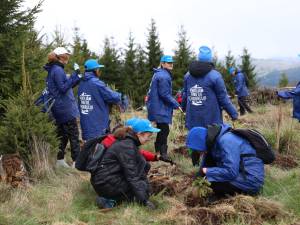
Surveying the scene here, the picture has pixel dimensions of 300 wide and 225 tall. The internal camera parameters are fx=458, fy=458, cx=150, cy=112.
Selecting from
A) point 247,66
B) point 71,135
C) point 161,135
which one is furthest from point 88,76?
point 247,66

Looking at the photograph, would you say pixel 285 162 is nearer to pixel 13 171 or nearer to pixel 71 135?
pixel 71 135

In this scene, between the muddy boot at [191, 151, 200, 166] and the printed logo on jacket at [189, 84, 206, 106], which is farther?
the muddy boot at [191, 151, 200, 166]

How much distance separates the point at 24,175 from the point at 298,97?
4.08 m

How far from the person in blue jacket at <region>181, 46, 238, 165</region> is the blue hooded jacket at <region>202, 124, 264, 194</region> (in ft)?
4.96

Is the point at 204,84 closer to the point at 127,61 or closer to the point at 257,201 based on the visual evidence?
the point at 257,201

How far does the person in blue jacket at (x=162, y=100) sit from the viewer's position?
24.7ft

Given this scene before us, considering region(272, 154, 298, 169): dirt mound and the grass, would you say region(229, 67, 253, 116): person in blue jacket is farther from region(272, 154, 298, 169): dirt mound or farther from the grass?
the grass

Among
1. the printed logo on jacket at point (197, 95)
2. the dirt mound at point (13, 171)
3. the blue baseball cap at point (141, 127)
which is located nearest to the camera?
the blue baseball cap at point (141, 127)

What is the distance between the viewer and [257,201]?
4.69 m

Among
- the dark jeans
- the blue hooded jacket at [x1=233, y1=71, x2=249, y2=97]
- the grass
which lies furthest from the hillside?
the grass

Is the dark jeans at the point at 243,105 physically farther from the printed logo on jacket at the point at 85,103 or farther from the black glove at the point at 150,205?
the black glove at the point at 150,205

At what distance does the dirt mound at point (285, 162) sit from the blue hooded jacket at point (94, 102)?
2645 millimetres

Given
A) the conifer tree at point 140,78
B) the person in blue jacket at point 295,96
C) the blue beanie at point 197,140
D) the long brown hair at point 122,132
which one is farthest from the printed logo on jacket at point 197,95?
the conifer tree at point 140,78

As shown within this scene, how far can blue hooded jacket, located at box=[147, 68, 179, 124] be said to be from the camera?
7.51 m
